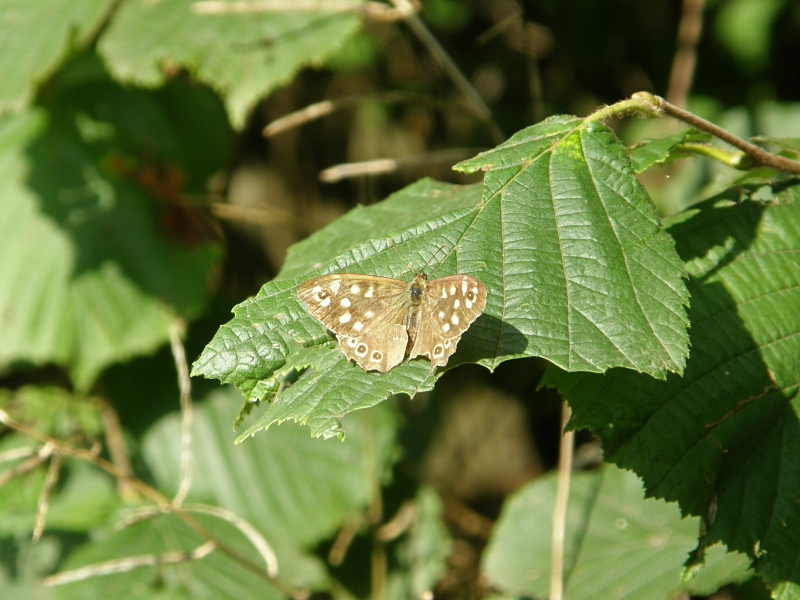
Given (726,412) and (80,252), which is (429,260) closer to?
(726,412)

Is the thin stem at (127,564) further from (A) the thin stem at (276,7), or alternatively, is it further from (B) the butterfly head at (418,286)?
(A) the thin stem at (276,7)

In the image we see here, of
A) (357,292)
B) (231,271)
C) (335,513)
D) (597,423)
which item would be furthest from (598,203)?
(231,271)

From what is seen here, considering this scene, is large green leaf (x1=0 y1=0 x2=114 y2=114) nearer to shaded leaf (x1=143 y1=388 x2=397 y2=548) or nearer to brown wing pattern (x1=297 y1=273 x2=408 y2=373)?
shaded leaf (x1=143 y1=388 x2=397 y2=548)

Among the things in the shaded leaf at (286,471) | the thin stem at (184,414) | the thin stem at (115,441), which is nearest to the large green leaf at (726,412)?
the thin stem at (184,414)

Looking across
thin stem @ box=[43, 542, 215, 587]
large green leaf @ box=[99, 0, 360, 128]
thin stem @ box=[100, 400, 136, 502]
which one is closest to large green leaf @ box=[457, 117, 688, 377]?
large green leaf @ box=[99, 0, 360, 128]

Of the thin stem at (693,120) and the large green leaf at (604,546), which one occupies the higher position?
the thin stem at (693,120)

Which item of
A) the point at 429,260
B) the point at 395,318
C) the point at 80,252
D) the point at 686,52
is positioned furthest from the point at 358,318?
the point at 686,52

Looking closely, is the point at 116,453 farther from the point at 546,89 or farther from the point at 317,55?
the point at 546,89
